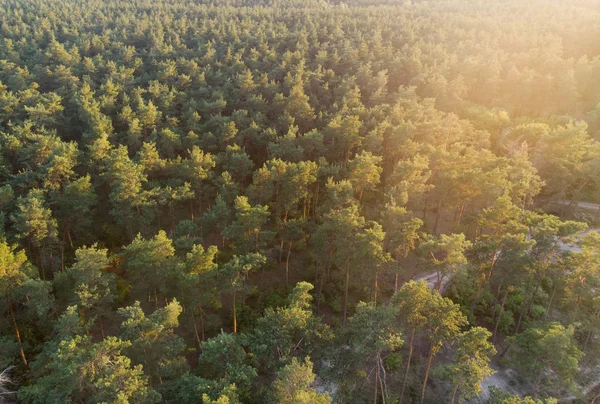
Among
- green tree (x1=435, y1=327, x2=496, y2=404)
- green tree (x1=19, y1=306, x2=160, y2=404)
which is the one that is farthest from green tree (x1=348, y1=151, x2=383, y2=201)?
green tree (x1=19, y1=306, x2=160, y2=404)

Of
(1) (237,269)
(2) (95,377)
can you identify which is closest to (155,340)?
(2) (95,377)

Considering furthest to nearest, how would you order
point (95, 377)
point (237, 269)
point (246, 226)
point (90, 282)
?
point (246, 226)
point (237, 269)
point (90, 282)
point (95, 377)

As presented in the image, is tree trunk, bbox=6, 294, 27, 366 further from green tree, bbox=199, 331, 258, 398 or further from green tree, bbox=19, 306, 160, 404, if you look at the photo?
green tree, bbox=199, 331, 258, 398

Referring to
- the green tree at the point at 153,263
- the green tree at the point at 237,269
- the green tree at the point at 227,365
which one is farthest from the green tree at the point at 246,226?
the green tree at the point at 227,365

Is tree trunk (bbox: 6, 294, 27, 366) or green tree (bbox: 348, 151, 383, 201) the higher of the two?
green tree (bbox: 348, 151, 383, 201)

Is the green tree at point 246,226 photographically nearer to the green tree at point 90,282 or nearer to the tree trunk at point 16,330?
the green tree at point 90,282

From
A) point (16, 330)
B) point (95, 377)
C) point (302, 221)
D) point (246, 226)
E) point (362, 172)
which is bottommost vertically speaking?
point (16, 330)

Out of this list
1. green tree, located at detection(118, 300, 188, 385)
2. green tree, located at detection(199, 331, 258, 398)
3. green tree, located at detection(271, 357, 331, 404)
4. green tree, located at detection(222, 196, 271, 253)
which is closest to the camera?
green tree, located at detection(271, 357, 331, 404)

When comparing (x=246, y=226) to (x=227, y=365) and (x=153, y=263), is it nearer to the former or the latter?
(x=153, y=263)

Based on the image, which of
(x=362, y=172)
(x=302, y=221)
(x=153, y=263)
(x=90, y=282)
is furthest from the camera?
(x=302, y=221)

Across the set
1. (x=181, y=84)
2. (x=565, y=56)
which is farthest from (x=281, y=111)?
(x=565, y=56)
